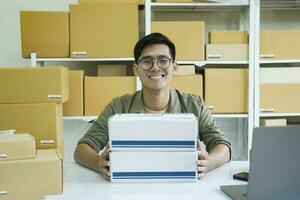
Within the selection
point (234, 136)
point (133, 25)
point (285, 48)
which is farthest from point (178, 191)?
point (234, 136)

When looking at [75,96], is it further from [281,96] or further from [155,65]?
[281,96]

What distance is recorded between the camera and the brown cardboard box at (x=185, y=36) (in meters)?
2.60

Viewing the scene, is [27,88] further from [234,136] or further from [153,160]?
[234,136]

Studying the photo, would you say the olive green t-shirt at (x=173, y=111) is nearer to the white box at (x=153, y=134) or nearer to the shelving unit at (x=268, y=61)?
the white box at (x=153, y=134)

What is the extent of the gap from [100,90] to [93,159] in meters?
1.26

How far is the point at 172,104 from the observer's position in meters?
1.69

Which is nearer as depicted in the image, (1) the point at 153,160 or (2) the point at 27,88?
(1) the point at 153,160

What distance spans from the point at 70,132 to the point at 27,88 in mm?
1002

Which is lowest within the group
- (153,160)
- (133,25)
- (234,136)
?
(234,136)

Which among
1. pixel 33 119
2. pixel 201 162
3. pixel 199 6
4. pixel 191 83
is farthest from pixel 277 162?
pixel 199 6

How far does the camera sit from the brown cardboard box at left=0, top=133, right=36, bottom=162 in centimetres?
108

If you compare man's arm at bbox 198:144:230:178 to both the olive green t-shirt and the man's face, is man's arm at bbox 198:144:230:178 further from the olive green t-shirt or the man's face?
the man's face

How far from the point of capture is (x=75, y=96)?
102 inches

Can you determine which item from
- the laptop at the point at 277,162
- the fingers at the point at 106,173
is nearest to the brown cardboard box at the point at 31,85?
the fingers at the point at 106,173
